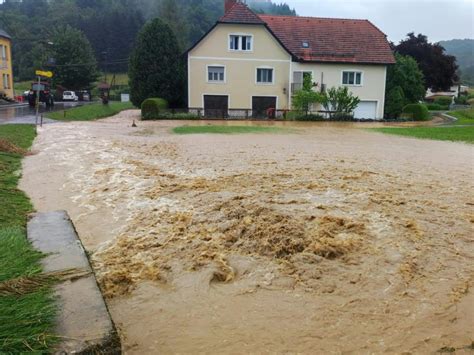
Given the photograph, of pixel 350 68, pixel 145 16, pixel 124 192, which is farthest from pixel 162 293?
pixel 145 16

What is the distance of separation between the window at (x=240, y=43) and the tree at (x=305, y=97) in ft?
18.5

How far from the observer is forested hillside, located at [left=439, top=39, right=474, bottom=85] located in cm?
11846

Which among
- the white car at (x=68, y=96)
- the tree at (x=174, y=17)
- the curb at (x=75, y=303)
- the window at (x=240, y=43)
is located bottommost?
the curb at (x=75, y=303)

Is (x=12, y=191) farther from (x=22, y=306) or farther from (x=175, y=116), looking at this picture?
(x=175, y=116)

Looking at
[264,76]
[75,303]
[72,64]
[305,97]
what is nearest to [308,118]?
[305,97]

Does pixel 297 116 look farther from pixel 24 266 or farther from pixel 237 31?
pixel 24 266

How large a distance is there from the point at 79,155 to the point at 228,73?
25195mm

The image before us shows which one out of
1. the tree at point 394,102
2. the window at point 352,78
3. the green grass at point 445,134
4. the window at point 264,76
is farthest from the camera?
the tree at point 394,102

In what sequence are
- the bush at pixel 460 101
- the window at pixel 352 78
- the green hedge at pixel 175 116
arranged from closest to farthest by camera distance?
1. the green hedge at pixel 175 116
2. the window at pixel 352 78
3. the bush at pixel 460 101

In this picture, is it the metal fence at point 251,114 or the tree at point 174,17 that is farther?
the tree at point 174,17

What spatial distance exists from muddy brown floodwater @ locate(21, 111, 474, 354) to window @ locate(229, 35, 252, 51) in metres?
27.1

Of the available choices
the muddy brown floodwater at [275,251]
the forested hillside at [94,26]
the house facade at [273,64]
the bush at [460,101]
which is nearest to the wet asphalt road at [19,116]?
the house facade at [273,64]

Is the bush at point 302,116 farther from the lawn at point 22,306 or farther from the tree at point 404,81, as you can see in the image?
the lawn at point 22,306

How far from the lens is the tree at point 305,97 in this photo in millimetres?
36969
